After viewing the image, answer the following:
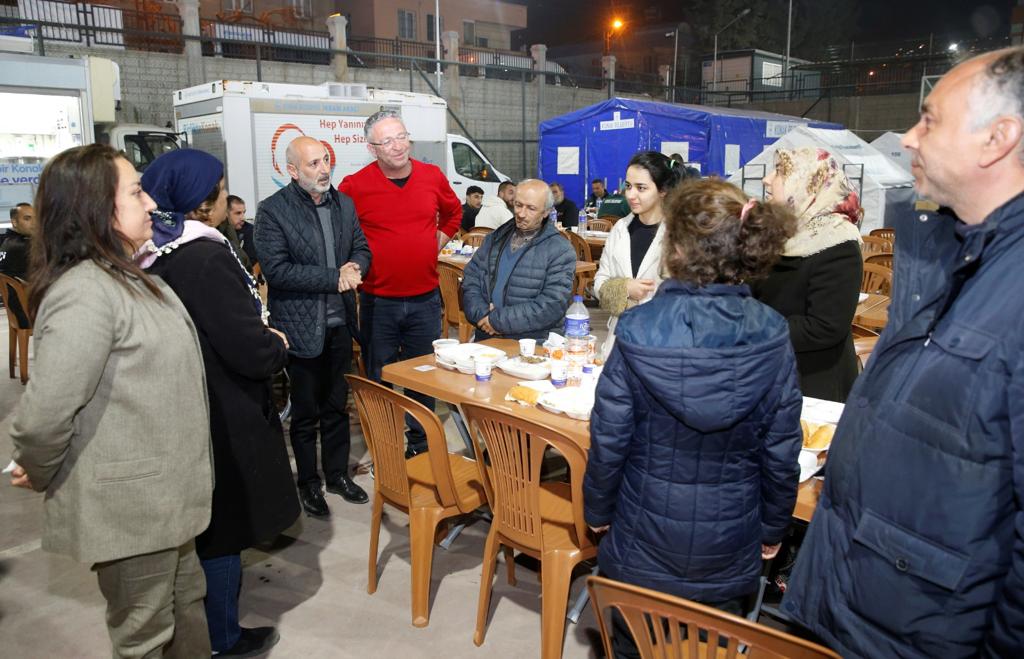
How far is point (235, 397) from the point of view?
2.26m

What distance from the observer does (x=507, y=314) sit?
353 centimetres

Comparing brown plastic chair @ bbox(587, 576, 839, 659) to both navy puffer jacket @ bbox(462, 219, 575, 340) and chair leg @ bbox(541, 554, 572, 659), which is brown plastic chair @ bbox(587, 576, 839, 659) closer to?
chair leg @ bbox(541, 554, 572, 659)

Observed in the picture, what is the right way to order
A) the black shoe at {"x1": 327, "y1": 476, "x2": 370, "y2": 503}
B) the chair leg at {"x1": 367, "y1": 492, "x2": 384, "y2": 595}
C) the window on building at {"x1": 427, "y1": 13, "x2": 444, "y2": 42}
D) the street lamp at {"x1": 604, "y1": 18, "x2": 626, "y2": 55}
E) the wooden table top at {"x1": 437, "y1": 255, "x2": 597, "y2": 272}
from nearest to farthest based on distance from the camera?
the chair leg at {"x1": 367, "y1": 492, "x2": 384, "y2": 595}
the black shoe at {"x1": 327, "y1": 476, "x2": 370, "y2": 503}
the wooden table top at {"x1": 437, "y1": 255, "x2": 597, "y2": 272}
the window on building at {"x1": 427, "y1": 13, "x2": 444, "y2": 42}
the street lamp at {"x1": 604, "y1": 18, "x2": 626, "y2": 55}

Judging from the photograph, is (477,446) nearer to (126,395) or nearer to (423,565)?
(423,565)

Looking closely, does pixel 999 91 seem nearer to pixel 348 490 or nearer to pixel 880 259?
pixel 348 490

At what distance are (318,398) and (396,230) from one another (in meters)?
0.99

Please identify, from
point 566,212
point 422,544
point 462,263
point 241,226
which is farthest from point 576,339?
point 566,212

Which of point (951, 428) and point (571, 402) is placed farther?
point (571, 402)

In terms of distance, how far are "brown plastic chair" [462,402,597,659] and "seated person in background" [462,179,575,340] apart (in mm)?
1119

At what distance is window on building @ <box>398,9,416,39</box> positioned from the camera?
26.5m

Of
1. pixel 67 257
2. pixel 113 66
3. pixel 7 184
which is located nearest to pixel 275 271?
pixel 67 257

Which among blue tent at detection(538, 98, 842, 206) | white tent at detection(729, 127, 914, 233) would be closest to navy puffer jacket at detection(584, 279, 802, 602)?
white tent at detection(729, 127, 914, 233)

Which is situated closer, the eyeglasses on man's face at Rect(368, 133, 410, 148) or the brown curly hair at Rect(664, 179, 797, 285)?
the brown curly hair at Rect(664, 179, 797, 285)

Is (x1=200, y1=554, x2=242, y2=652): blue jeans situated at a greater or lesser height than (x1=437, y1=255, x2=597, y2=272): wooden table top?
lesser
